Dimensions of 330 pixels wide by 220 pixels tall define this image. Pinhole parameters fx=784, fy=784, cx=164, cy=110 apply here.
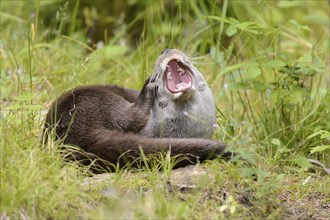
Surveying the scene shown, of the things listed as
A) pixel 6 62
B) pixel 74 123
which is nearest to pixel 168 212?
pixel 74 123

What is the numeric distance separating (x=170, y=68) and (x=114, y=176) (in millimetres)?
704

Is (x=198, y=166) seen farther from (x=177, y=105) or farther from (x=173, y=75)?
(x=173, y=75)

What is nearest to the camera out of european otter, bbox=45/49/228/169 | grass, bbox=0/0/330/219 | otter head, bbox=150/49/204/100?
grass, bbox=0/0/330/219

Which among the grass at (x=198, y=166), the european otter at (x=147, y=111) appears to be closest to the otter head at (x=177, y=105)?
the european otter at (x=147, y=111)

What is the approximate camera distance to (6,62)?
507cm

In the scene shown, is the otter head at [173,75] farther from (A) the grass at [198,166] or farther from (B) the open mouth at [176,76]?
(A) the grass at [198,166]

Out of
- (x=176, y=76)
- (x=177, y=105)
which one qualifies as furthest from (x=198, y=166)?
(x=176, y=76)

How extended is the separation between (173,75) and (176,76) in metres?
0.02

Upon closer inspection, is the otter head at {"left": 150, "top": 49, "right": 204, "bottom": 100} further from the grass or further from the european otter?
the grass

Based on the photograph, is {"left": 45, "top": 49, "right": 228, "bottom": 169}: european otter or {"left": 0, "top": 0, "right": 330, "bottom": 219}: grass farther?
{"left": 45, "top": 49, "right": 228, "bottom": 169}: european otter

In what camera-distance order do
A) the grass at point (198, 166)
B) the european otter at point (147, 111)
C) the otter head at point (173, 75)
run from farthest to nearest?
the otter head at point (173, 75) → the european otter at point (147, 111) → the grass at point (198, 166)

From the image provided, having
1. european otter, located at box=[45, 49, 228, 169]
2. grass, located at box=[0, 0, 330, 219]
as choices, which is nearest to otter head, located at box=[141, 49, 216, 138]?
european otter, located at box=[45, 49, 228, 169]

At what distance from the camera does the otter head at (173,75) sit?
12.7ft

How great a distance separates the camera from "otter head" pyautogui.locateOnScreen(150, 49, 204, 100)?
387 cm
